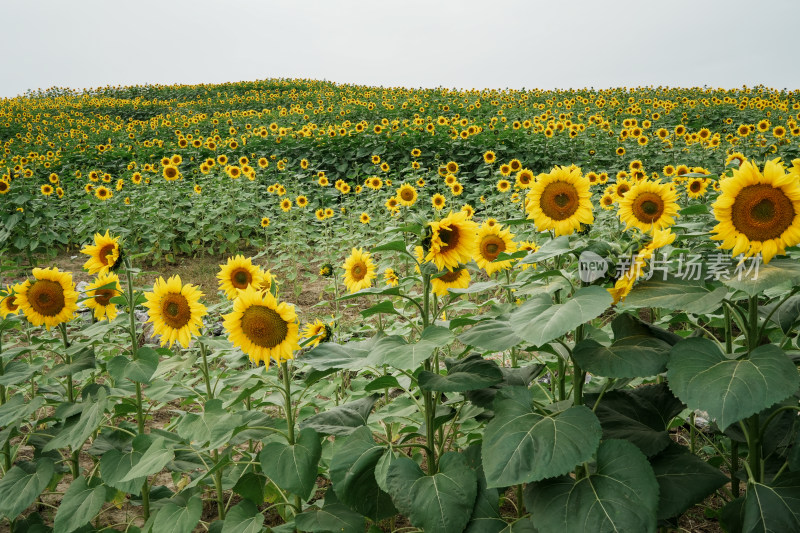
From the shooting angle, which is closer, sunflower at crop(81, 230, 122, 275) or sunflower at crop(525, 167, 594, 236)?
sunflower at crop(525, 167, 594, 236)

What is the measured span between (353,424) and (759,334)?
4.42 ft

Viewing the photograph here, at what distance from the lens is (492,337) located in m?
1.78

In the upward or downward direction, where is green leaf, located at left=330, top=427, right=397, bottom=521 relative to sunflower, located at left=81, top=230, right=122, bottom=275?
downward

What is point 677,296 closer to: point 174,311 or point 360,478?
point 360,478

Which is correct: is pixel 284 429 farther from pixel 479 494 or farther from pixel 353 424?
pixel 479 494

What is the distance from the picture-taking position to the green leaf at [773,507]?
159cm

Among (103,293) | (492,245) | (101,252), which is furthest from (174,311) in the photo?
(492,245)

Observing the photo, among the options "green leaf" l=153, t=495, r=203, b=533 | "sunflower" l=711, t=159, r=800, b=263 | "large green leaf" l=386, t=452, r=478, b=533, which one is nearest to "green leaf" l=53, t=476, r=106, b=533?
"green leaf" l=153, t=495, r=203, b=533

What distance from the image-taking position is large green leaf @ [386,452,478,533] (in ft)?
5.47

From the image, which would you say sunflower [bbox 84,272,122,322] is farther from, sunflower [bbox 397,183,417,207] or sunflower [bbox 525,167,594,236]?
sunflower [bbox 397,183,417,207]

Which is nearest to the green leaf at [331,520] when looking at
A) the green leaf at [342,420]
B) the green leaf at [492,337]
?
the green leaf at [342,420]

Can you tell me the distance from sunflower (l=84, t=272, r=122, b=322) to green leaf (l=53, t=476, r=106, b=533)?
73cm

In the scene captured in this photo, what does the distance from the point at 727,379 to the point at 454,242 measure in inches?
36.4

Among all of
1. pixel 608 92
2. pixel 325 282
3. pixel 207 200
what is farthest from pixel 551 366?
pixel 608 92
